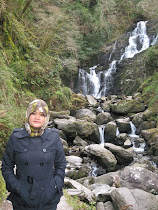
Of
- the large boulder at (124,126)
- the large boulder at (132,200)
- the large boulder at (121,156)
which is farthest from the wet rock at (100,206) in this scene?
the large boulder at (124,126)

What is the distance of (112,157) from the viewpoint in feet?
24.3

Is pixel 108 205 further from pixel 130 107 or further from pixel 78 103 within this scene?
pixel 78 103

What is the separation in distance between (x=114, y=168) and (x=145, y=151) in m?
2.66

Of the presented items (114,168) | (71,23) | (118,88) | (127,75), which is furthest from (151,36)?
(114,168)

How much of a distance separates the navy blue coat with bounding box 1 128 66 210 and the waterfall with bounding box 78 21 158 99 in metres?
17.2

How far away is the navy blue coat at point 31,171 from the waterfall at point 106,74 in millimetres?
17219

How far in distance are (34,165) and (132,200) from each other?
2.89m

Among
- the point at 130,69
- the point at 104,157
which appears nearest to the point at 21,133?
the point at 104,157

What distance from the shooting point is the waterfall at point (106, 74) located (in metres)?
19.3

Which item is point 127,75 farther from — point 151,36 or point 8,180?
point 8,180

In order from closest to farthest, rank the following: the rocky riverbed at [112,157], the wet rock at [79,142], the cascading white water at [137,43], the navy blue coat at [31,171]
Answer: the navy blue coat at [31,171] → the rocky riverbed at [112,157] → the wet rock at [79,142] → the cascading white water at [137,43]

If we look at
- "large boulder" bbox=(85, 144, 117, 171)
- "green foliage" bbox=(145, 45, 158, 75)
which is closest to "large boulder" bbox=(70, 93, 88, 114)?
"green foliage" bbox=(145, 45, 158, 75)

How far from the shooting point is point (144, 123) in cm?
1126

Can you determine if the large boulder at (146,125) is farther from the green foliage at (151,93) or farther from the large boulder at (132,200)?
the large boulder at (132,200)
